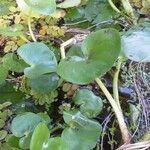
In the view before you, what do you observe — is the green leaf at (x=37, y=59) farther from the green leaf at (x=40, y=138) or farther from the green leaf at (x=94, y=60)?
the green leaf at (x=40, y=138)

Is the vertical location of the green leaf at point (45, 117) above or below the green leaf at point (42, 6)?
below

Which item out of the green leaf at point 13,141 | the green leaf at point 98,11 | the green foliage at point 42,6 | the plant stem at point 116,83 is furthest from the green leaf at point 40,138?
the green leaf at point 98,11

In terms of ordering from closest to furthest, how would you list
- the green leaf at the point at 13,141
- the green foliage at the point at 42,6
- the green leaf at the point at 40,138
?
the green leaf at the point at 40,138
the green leaf at the point at 13,141
the green foliage at the point at 42,6

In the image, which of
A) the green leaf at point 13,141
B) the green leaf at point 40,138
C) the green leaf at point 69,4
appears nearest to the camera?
the green leaf at point 40,138

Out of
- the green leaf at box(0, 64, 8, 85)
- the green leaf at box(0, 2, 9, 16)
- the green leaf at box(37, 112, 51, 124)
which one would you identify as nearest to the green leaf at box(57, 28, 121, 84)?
the green leaf at box(37, 112, 51, 124)

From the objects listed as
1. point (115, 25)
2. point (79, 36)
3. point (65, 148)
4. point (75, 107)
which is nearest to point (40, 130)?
point (65, 148)

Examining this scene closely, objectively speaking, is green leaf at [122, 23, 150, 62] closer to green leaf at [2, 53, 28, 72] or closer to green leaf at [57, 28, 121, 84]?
green leaf at [57, 28, 121, 84]
